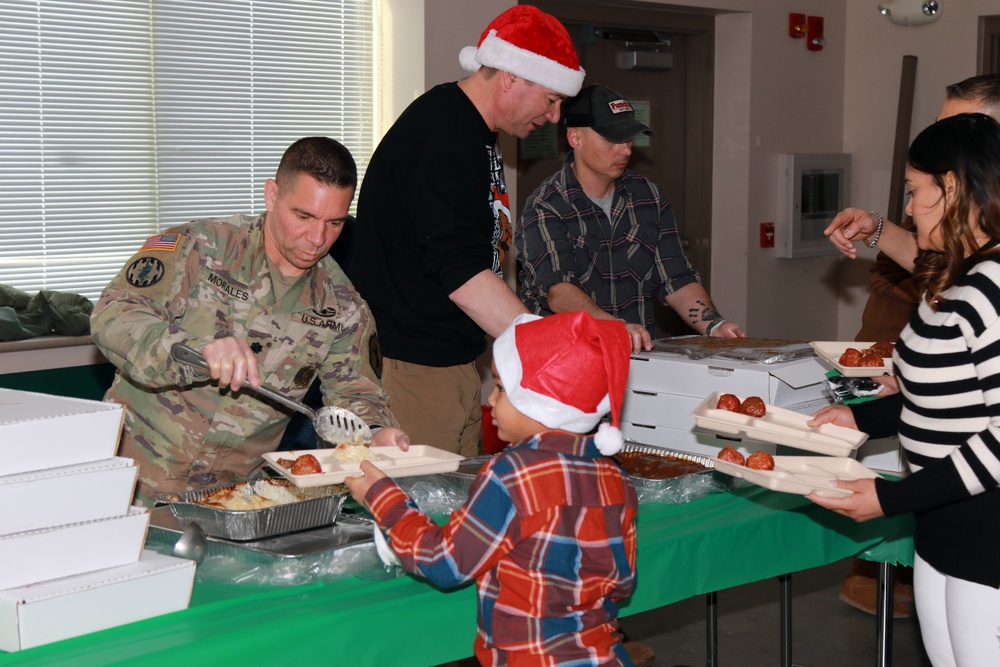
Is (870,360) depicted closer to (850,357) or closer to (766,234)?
(850,357)

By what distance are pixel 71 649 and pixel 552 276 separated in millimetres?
1969

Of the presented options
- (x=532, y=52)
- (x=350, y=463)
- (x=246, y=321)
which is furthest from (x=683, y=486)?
(x=532, y=52)

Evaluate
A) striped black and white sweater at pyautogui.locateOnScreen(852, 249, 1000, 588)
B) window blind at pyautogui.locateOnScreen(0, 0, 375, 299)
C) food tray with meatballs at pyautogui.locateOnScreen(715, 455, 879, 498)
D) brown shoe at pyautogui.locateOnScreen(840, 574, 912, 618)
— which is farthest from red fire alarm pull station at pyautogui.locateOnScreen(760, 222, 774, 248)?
striped black and white sweater at pyautogui.locateOnScreen(852, 249, 1000, 588)

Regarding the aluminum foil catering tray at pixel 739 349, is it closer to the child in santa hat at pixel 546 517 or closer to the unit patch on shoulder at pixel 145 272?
the child in santa hat at pixel 546 517

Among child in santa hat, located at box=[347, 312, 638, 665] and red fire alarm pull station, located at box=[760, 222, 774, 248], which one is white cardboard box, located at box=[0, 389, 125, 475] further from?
red fire alarm pull station, located at box=[760, 222, 774, 248]

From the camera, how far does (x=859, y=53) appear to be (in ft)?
19.7

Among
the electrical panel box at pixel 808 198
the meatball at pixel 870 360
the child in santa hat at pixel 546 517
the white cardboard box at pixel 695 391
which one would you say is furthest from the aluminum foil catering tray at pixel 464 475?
the electrical panel box at pixel 808 198

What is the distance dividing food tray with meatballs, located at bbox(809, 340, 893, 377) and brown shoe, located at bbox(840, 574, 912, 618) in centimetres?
134

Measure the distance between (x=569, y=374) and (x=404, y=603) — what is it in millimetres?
436

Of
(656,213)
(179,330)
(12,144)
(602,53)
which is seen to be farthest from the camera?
(602,53)

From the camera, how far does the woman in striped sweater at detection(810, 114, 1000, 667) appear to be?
1766 mm

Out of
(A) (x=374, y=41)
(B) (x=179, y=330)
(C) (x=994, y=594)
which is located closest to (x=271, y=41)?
(A) (x=374, y=41)

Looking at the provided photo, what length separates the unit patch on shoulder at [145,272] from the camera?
216cm

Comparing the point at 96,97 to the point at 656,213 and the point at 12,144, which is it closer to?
the point at 12,144
